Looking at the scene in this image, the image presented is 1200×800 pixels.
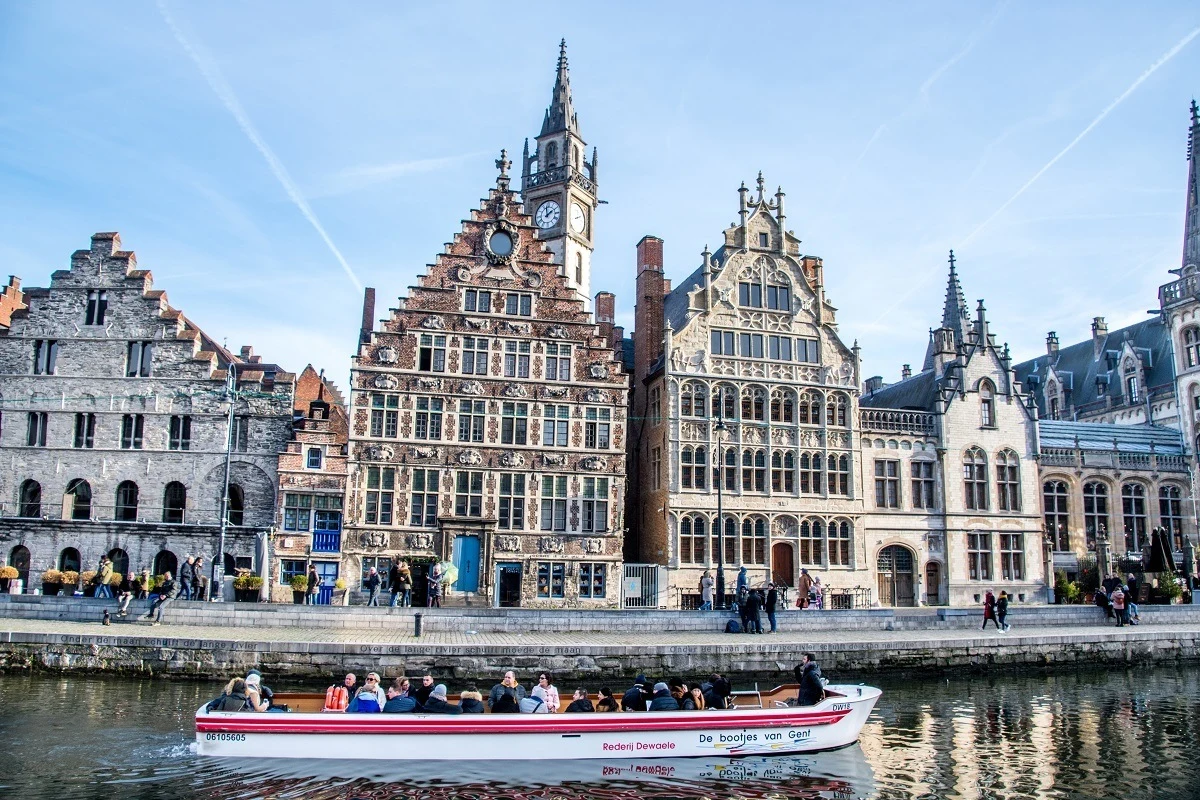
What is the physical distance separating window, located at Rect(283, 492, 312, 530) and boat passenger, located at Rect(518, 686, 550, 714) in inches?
826

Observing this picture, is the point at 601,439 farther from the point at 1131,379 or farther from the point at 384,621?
the point at 1131,379

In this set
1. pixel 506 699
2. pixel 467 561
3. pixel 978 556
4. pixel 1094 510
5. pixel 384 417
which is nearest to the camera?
pixel 506 699

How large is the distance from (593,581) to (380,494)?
895 cm

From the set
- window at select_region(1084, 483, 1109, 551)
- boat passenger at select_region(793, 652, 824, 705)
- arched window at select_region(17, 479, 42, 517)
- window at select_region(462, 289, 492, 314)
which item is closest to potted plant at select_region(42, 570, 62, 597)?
arched window at select_region(17, 479, 42, 517)

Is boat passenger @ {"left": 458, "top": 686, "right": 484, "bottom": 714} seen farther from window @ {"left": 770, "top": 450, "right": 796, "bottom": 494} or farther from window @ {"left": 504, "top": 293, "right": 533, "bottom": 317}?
window @ {"left": 770, "top": 450, "right": 796, "bottom": 494}

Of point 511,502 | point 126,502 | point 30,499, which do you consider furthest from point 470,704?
point 30,499

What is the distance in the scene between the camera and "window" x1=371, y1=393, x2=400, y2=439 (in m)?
36.1

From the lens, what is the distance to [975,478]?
142ft

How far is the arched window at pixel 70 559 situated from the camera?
3584cm

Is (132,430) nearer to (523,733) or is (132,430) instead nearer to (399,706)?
(399,706)

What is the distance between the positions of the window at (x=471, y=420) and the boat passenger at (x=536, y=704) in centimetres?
2049

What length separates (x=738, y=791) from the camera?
15.2m

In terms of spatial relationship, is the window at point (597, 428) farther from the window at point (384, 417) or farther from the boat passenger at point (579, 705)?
the boat passenger at point (579, 705)

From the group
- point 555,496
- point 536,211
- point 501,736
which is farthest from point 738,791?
point 536,211
